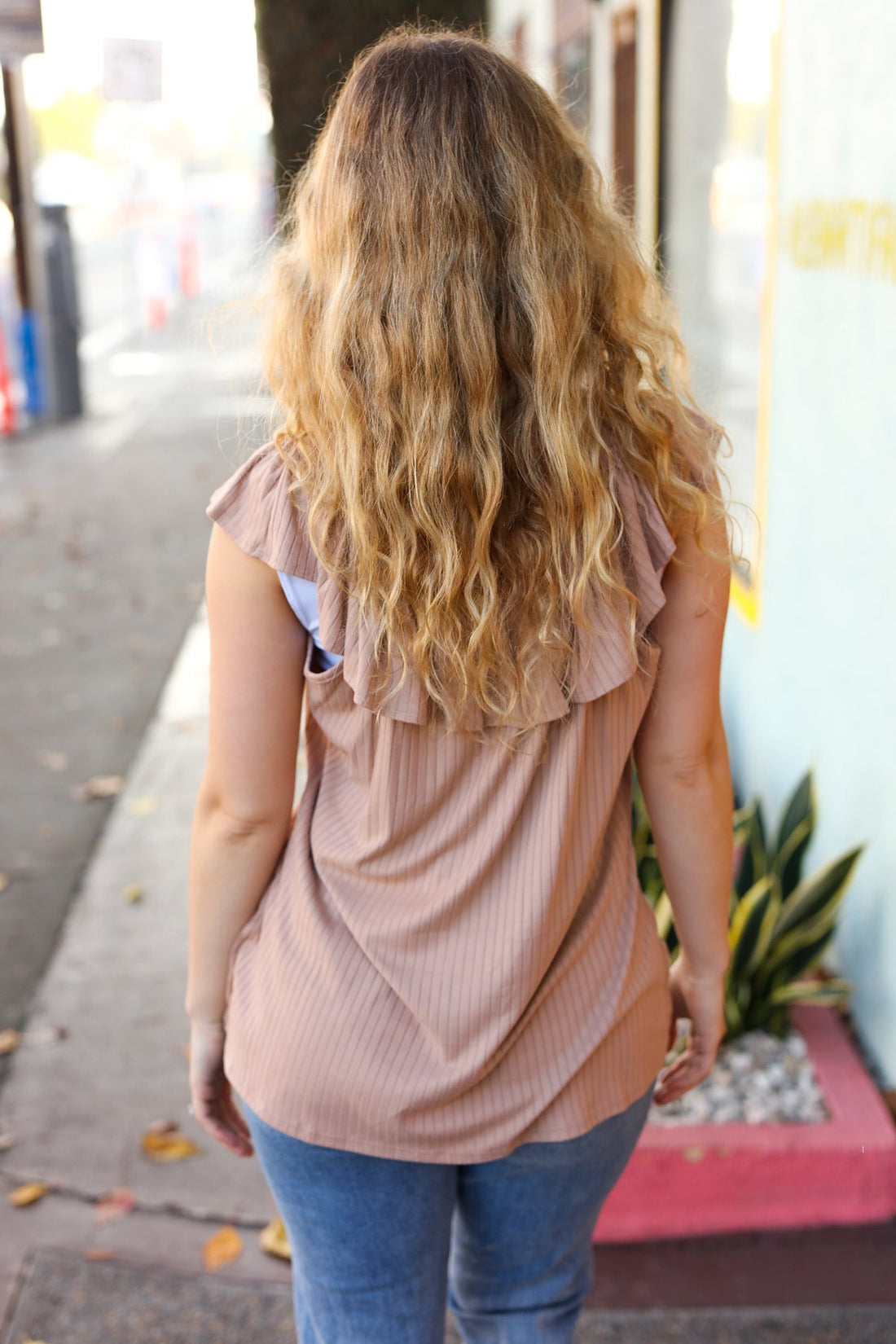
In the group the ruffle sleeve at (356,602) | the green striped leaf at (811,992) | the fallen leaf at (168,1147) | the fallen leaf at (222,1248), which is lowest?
the fallen leaf at (168,1147)

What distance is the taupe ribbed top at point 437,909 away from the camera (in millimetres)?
1345

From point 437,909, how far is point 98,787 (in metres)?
4.23

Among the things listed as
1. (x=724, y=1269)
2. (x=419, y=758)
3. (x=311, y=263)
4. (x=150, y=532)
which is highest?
(x=311, y=263)

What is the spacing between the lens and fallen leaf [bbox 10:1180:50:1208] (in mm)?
2932

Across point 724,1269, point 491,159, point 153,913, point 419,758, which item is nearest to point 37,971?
point 153,913

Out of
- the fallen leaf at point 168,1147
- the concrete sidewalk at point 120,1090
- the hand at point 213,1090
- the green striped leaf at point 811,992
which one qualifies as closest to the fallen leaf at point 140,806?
the concrete sidewalk at point 120,1090

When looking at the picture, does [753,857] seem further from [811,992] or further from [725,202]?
[725,202]

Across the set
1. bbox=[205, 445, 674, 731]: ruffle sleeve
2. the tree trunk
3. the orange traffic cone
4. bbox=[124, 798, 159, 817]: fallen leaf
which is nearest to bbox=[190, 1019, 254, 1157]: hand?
bbox=[205, 445, 674, 731]: ruffle sleeve

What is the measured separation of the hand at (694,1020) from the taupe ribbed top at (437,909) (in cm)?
30

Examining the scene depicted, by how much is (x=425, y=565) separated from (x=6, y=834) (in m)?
4.04

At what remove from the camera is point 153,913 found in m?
4.26

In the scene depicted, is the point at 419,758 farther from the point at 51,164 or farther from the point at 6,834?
the point at 51,164

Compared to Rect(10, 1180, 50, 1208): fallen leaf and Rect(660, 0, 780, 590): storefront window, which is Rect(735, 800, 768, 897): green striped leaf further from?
Rect(10, 1180, 50, 1208): fallen leaf

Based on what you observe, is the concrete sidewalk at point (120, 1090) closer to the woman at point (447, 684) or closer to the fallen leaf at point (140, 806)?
the fallen leaf at point (140, 806)
